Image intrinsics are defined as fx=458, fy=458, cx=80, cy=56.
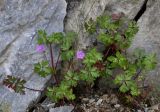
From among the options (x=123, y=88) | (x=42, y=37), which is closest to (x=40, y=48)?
(x=42, y=37)

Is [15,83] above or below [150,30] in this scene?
below

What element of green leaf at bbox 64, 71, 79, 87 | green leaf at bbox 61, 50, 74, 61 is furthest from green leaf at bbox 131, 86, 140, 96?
green leaf at bbox 61, 50, 74, 61

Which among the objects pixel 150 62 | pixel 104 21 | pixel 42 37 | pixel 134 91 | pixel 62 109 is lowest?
pixel 62 109

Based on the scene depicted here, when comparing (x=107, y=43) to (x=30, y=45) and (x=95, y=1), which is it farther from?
(x=30, y=45)

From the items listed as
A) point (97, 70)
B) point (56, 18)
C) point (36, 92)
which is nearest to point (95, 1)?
point (56, 18)

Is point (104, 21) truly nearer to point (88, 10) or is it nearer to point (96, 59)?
point (88, 10)

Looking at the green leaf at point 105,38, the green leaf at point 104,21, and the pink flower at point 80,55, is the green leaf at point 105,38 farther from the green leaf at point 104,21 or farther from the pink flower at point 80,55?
the pink flower at point 80,55

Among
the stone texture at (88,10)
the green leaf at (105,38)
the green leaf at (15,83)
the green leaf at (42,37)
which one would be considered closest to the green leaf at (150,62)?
the green leaf at (105,38)
